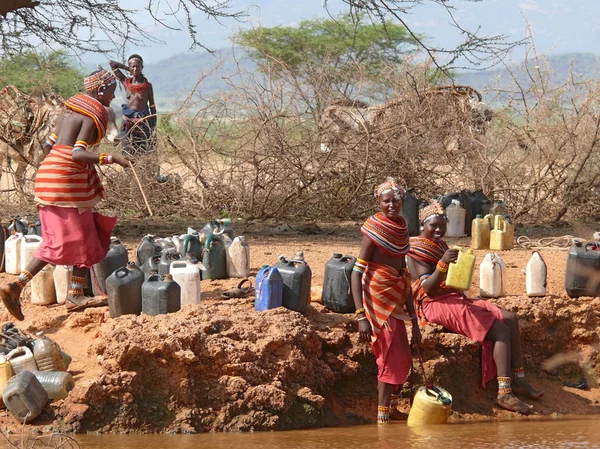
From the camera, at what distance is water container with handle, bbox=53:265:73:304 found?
22.6 ft

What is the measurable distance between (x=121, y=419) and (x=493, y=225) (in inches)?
175

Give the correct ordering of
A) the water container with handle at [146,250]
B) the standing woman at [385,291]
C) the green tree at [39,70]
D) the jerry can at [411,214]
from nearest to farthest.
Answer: the standing woman at [385,291] → the water container with handle at [146,250] → the jerry can at [411,214] → the green tree at [39,70]

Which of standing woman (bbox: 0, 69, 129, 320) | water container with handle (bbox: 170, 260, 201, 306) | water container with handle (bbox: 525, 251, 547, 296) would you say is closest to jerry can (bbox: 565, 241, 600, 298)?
water container with handle (bbox: 525, 251, 547, 296)

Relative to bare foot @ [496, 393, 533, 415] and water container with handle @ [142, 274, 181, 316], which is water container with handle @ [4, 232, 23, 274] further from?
bare foot @ [496, 393, 533, 415]

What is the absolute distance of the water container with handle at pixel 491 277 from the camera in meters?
6.98

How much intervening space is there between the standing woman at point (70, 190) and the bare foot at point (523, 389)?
2.87 m

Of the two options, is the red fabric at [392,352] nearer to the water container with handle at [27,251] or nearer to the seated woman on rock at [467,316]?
the seated woman on rock at [467,316]

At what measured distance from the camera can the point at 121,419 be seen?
5.45m

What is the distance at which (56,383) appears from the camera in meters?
5.43

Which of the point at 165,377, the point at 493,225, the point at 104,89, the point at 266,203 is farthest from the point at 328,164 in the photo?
the point at 165,377

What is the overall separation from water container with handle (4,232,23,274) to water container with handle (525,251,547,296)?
3.80 meters

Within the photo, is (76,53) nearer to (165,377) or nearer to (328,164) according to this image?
(328,164)

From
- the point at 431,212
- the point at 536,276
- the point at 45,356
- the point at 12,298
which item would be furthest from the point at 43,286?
the point at 536,276

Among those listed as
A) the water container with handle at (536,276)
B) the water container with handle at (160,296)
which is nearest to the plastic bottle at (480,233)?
the water container with handle at (536,276)
